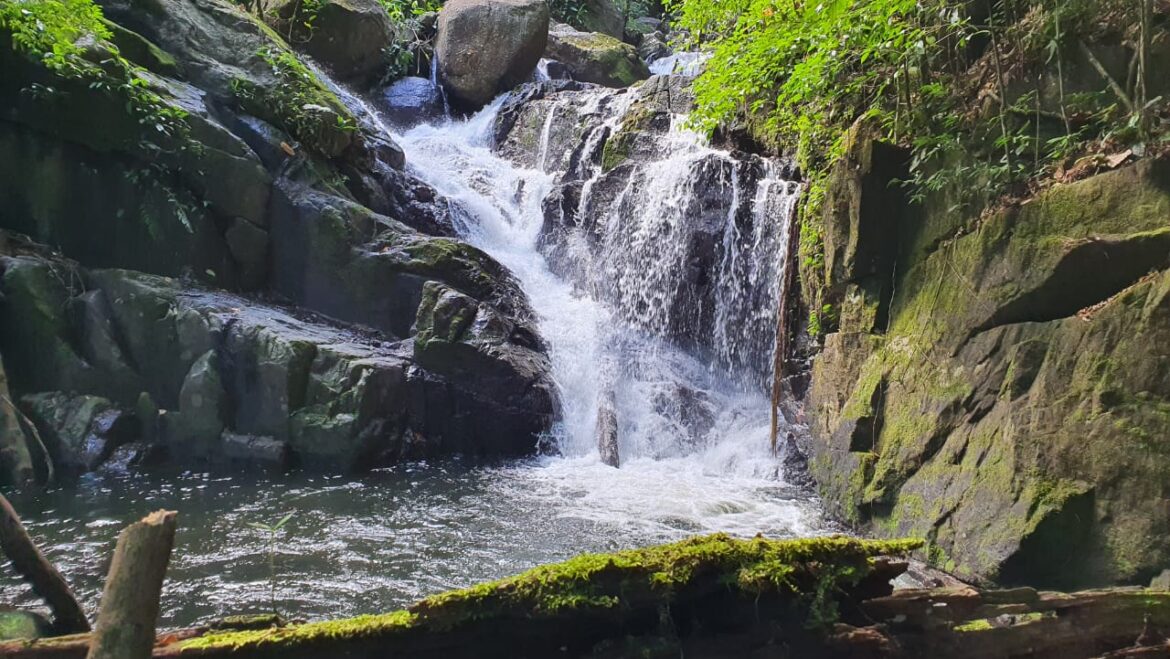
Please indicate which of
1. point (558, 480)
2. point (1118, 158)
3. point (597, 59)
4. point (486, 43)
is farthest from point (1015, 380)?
point (597, 59)

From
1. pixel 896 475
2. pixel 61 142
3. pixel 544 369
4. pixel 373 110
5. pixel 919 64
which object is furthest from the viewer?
pixel 373 110

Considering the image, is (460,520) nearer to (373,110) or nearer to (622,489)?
(622,489)

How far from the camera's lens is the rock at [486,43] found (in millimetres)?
17688

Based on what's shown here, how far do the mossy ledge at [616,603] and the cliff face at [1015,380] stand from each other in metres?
2.75

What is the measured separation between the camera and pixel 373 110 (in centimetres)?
1717

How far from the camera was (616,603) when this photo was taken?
2400 mm

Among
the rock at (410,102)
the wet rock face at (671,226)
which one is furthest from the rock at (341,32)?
the wet rock face at (671,226)

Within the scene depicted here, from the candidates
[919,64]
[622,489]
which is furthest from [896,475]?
[919,64]

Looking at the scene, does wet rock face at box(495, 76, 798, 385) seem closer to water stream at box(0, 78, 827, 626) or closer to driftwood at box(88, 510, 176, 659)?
water stream at box(0, 78, 827, 626)

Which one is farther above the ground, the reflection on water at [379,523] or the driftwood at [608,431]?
the driftwood at [608,431]

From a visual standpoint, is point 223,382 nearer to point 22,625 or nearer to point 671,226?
point 22,625

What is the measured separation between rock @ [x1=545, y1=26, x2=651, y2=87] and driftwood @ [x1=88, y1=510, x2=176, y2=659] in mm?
19678

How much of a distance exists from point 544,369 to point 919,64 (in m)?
6.06

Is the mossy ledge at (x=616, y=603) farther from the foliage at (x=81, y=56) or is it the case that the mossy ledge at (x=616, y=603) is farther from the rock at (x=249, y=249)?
the rock at (x=249, y=249)
